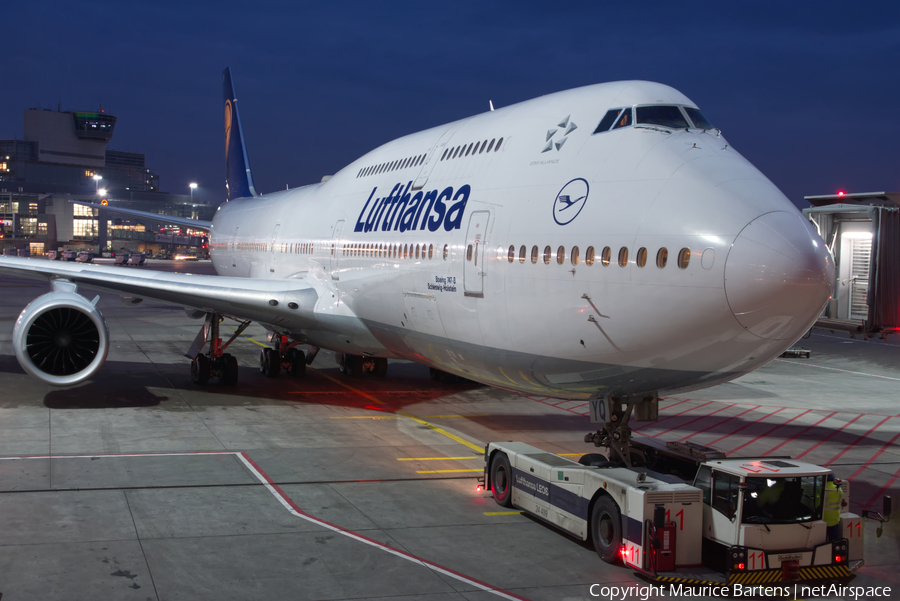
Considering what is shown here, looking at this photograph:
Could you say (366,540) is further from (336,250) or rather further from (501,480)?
(336,250)

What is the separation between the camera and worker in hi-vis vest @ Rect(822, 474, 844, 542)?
9209mm

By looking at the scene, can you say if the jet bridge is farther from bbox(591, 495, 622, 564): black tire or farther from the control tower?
the control tower

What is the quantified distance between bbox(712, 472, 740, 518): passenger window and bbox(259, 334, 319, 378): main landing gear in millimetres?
14537

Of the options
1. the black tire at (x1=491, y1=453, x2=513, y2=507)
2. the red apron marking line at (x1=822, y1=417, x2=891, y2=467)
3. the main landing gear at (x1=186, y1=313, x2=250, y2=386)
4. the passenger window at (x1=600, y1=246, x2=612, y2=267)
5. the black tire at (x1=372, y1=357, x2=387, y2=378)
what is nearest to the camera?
the passenger window at (x1=600, y1=246, x2=612, y2=267)

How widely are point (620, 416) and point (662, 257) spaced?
3.02 meters

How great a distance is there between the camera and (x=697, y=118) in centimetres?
1074

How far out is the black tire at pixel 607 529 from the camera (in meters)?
9.49

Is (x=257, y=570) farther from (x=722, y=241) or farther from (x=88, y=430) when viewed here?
(x=88, y=430)

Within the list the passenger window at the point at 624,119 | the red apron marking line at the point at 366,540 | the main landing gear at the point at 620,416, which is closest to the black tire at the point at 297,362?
the red apron marking line at the point at 366,540

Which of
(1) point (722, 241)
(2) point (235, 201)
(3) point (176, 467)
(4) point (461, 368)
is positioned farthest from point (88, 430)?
(2) point (235, 201)

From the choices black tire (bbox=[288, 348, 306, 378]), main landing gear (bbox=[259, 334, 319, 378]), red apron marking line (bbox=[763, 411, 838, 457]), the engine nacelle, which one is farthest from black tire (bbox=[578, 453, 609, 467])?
black tire (bbox=[288, 348, 306, 378])

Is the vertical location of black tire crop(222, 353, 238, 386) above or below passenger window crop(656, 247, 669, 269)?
below

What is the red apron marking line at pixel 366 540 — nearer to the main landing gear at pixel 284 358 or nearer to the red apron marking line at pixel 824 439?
the red apron marking line at pixel 824 439

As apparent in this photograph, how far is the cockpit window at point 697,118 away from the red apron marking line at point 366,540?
6217 mm
